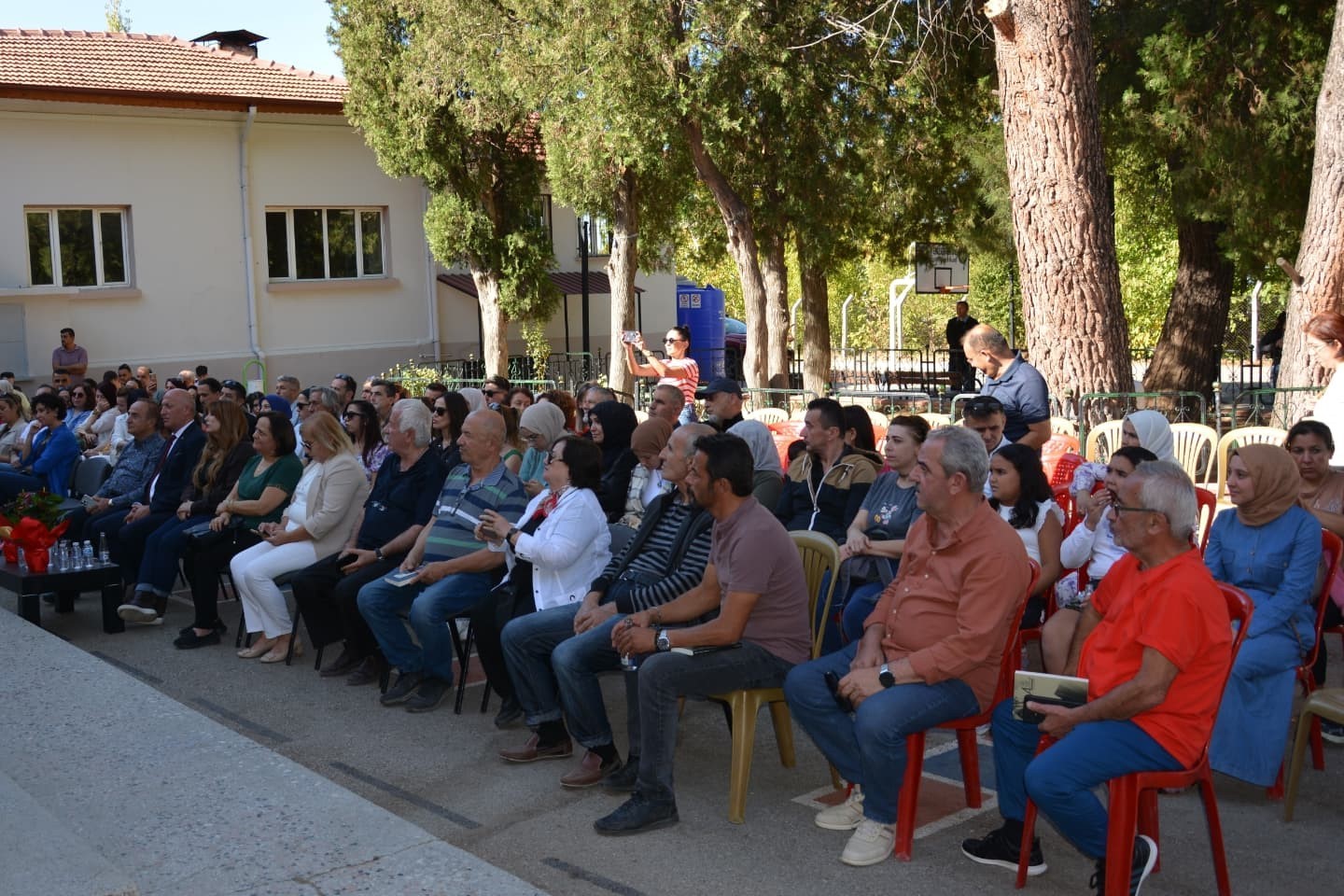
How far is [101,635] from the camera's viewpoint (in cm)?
845

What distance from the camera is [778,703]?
17.6 ft

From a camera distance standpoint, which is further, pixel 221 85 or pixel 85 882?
pixel 221 85

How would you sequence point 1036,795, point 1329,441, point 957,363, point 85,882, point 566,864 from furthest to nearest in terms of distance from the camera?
point 957,363 → point 1329,441 → point 566,864 → point 1036,795 → point 85,882

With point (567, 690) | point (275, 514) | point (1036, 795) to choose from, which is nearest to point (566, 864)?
point (567, 690)

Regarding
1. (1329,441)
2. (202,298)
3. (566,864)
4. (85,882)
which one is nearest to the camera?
(85,882)

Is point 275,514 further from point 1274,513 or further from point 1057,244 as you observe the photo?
point 1057,244

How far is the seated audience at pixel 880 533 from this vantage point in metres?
5.98

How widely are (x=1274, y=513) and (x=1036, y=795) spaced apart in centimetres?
174

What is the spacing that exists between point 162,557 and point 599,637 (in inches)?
170

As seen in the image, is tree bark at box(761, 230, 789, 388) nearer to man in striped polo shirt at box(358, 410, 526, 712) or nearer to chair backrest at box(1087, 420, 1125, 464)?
chair backrest at box(1087, 420, 1125, 464)

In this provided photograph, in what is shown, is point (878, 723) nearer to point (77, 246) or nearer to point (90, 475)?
point (90, 475)

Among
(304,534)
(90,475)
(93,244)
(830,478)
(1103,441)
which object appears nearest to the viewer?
(830,478)

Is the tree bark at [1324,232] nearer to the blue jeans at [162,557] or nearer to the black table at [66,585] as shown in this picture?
the blue jeans at [162,557]

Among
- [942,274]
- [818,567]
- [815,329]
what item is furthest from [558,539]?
[942,274]
